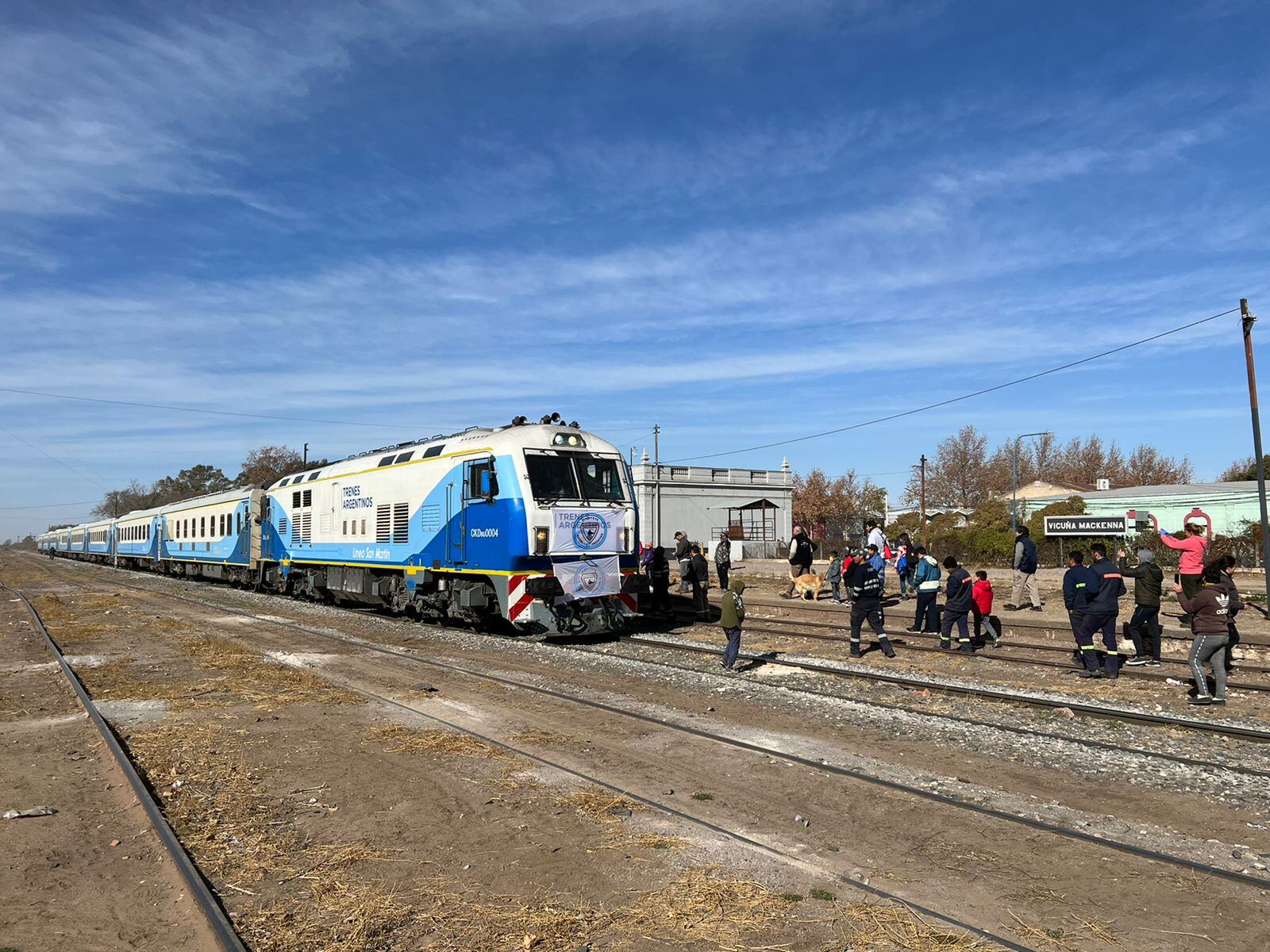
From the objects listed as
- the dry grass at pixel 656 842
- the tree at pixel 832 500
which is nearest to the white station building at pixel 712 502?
the tree at pixel 832 500

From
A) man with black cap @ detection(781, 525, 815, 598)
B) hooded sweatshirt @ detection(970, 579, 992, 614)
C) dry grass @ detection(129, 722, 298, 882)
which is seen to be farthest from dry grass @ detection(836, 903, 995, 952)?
man with black cap @ detection(781, 525, 815, 598)

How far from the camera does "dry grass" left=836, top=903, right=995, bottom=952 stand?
445cm

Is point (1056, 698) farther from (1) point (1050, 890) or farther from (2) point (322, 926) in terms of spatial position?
(2) point (322, 926)

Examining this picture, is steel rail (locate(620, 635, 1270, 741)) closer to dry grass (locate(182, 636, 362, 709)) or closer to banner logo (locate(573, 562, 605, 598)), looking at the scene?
banner logo (locate(573, 562, 605, 598))

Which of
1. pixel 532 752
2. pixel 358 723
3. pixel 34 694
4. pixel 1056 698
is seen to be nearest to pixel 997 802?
pixel 532 752

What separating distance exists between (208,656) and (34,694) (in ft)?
9.91

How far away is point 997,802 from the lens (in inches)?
269

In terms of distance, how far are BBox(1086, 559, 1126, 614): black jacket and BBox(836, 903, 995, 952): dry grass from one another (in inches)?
350

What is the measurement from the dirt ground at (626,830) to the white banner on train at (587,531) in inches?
175

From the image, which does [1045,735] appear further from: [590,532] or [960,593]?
[590,532]

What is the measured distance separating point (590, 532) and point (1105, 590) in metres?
8.18

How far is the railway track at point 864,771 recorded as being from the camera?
18.7 feet

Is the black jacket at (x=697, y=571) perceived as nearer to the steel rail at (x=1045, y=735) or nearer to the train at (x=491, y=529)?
the train at (x=491, y=529)

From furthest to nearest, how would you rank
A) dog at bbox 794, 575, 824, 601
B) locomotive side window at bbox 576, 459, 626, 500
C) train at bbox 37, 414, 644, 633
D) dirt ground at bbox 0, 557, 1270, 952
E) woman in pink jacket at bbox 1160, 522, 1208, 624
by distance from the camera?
1. dog at bbox 794, 575, 824, 601
2. locomotive side window at bbox 576, 459, 626, 500
3. train at bbox 37, 414, 644, 633
4. woman in pink jacket at bbox 1160, 522, 1208, 624
5. dirt ground at bbox 0, 557, 1270, 952
